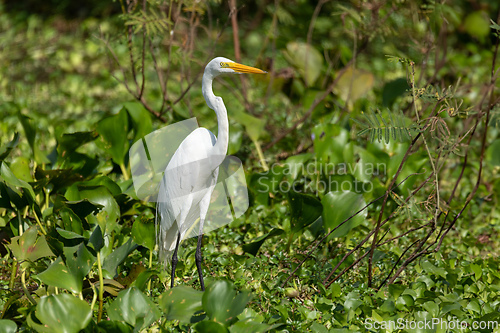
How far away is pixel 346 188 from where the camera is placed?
282cm

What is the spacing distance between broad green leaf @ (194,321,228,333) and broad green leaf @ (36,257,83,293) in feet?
1.61

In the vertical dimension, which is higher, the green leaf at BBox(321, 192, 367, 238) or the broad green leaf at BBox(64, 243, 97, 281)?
the broad green leaf at BBox(64, 243, 97, 281)

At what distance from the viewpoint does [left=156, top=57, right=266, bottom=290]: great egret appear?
6.79 ft

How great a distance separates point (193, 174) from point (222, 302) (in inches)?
26.6

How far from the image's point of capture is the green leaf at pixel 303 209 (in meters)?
2.36

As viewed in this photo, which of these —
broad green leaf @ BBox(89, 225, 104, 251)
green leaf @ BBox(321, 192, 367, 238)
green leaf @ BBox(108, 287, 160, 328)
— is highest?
broad green leaf @ BBox(89, 225, 104, 251)

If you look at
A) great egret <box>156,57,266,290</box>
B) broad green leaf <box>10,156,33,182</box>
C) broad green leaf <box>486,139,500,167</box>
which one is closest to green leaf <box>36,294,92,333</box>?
great egret <box>156,57,266,290</box>

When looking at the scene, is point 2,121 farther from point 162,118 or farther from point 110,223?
point 110,223

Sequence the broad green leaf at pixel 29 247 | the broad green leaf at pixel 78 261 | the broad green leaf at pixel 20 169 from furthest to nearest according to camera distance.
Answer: the broad green leaf at pixel 20 169, the broad green leaf at pixel 29 247, the broad green leaf at pixel 78 261

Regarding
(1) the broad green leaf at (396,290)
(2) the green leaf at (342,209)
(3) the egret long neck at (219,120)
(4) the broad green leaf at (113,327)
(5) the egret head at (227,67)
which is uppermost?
(5) the egret head at (227,67)

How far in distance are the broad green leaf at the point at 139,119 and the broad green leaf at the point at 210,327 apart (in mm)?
1560

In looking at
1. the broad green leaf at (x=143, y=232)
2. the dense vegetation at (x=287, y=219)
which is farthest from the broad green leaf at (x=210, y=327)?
the broad green leaf at (x=143, y=232)

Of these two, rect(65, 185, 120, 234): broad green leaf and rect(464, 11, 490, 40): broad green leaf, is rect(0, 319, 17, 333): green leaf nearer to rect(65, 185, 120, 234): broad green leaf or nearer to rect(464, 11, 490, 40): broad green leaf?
rect(65, 185, 120, 234): broad green leaf

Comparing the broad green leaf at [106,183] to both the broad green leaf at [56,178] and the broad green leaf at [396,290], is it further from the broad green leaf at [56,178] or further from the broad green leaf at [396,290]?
→ the broad green leaf at [396,290]
